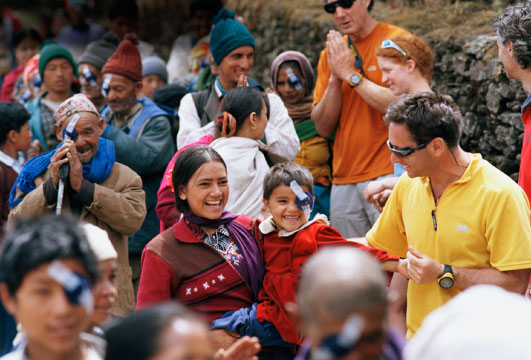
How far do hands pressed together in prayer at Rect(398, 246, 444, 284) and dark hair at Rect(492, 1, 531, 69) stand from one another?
4.95ft

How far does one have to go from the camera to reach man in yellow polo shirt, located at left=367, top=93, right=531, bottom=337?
11.2 ft

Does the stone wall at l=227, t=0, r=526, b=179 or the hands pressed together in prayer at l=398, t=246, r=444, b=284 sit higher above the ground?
the hands pressed together in prayer at l=398, t=246, r=444, b=284

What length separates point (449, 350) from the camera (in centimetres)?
185

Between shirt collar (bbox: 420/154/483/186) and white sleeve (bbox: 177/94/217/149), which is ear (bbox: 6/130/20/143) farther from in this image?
shirt collar (bbox: 420/154/483/186)

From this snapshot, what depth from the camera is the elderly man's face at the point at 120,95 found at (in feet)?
19.5

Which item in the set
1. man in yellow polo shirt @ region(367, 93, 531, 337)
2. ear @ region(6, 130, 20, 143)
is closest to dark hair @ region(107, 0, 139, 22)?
ear @ region(6, 130, 20, 143)

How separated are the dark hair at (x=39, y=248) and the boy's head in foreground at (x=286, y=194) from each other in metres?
1.66

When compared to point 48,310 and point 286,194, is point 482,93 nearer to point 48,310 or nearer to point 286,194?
point 286,194

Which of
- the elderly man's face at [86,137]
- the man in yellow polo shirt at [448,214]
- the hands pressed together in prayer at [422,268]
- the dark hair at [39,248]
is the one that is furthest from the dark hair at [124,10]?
the dark hair at [39,248]

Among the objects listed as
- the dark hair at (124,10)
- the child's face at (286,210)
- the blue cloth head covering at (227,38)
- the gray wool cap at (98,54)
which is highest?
the blue cloth head covering at (227,38)

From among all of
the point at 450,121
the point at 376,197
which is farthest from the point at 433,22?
the point at 450,121

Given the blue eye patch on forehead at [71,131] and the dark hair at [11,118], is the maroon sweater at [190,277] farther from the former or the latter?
the dark hair at [11,118]

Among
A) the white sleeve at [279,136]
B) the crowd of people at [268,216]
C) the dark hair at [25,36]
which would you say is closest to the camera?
the crowd of people at [268,216]

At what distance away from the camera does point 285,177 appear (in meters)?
3.94
